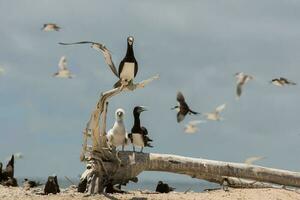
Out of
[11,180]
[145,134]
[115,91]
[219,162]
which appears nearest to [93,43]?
[115,91]

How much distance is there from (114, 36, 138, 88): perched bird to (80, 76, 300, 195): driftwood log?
261 mm

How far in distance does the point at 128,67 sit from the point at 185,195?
4443 mm

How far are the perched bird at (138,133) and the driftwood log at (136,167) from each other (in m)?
0.47

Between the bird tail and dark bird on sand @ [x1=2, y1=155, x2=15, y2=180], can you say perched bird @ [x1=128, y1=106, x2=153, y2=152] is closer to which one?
the bird tail

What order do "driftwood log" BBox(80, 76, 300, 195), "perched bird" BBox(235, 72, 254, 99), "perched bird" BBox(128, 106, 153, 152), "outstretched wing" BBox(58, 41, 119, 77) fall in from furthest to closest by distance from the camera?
"perched bird" BBox(128, 106, 153, 152)
"driftwood log" BBox(80, 76, 300, 195)
"outstretched wing" BBox(58, 41, 119, 77)
"perched bird" BBox(235, 72, 254, 99)

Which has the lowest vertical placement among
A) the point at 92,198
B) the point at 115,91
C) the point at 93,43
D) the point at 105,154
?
the point at 92,198

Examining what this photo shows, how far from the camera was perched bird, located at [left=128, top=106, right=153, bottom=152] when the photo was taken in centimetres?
2184

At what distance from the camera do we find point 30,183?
25.2 meters

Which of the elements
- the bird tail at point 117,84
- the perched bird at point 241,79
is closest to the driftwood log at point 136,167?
the bird tail at point 117,84

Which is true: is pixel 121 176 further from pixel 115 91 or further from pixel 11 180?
pixel 11 180

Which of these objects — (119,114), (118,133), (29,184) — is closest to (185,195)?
(118,133)

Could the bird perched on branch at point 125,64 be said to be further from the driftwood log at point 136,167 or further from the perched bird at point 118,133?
the perched bird at point 118,133

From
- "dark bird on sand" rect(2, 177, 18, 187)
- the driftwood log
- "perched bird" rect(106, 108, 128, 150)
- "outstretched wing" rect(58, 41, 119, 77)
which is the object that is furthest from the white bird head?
"dark bird on sand" rect(2, 177, 18, 187)

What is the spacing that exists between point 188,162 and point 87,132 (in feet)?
12.6
